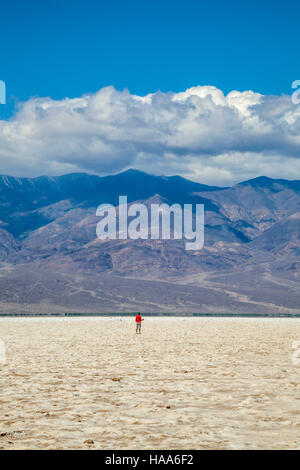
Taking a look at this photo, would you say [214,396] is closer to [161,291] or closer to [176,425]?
[176,425]

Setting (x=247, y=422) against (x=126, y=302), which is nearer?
(x=247, y=422)

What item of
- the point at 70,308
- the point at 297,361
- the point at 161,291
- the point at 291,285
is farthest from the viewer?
the point at 291,285

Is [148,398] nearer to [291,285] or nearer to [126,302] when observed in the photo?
[126,302]

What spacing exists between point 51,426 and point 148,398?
3.51 metres

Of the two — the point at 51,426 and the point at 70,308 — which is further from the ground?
the point at 70,308

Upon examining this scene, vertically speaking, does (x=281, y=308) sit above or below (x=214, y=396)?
above

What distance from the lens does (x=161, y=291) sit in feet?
530

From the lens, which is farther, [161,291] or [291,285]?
[291,285]

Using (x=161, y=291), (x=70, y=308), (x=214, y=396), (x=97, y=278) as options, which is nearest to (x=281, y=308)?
(x=161, y=291)

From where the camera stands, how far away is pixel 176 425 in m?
10.8

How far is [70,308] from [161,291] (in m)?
35.9

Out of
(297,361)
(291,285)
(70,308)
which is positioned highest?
(291,285)
